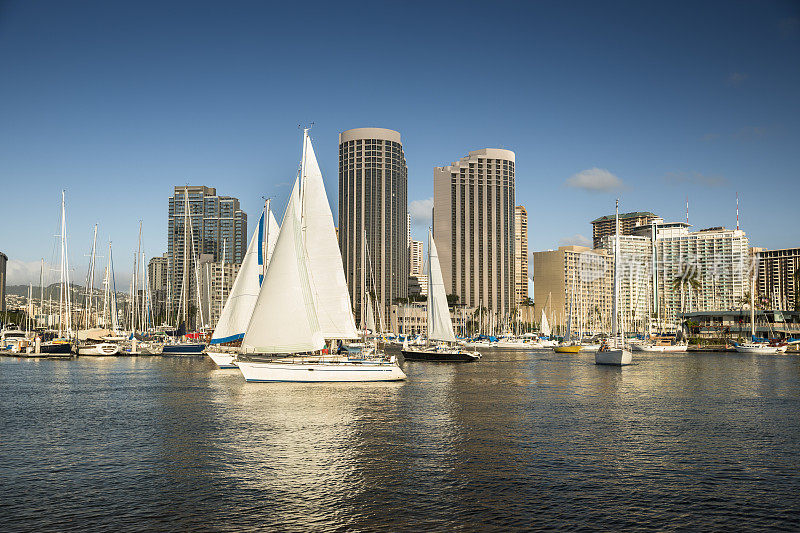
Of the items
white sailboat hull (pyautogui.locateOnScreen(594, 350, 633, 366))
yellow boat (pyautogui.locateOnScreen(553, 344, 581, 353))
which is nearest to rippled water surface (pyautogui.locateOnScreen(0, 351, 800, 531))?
white sailboat hull (pyautogui.locateOnScreen(594, 350, 633, 366))

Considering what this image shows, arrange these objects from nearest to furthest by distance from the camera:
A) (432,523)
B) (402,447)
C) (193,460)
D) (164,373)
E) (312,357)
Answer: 1. (432,523)
2. (193,460)
3. (402,447)
4. (312,357)
5. (164,373)

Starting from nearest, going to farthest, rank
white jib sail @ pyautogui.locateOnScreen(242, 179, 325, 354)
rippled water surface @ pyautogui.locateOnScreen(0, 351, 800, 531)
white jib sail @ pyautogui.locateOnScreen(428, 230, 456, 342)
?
rippled water surface @ pyautogui.locateOnScreen(0, 351, 800, 531)
white jib sail @ pyautogui.locateOnScreen(242, 179, 325, 354)
white jib sail @ pyautogui.locateOnScreen(428, 230, 456, 342)

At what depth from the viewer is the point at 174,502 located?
22.9m

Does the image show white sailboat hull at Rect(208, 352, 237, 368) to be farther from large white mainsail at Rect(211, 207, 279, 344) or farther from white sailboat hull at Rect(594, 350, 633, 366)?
white sailboat hull at Rect(594, 350, 633, 366)

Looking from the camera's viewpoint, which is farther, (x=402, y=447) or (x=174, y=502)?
(x=402, y=447)

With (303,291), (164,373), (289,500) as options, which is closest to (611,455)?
(289,500)

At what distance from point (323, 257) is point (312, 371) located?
10025 millimetres

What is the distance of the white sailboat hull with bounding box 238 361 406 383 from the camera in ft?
182

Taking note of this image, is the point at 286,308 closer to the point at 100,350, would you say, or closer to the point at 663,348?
the point at 100,350

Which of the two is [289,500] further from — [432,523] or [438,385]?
[438,385]

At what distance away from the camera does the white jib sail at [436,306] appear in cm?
9706

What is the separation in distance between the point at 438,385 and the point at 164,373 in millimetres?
33876

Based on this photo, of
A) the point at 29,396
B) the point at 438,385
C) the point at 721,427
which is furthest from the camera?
the point at 438,385

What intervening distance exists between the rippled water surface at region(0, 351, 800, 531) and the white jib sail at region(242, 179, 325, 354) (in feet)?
12.6
